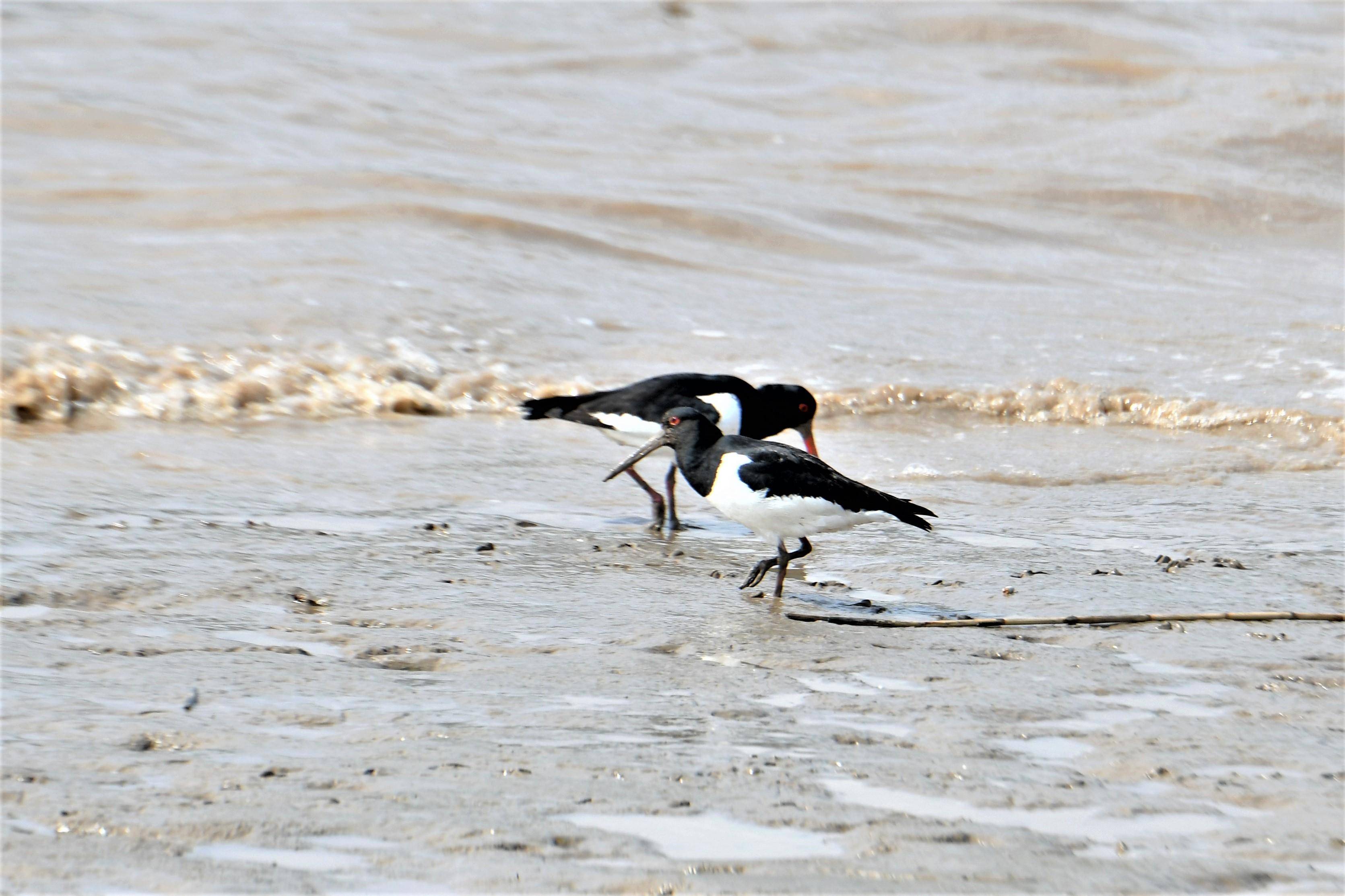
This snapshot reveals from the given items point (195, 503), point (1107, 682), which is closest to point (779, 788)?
point (1107, 682)

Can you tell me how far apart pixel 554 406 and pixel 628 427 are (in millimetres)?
476

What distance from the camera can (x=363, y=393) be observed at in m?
7.99

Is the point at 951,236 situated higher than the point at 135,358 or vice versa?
the point at 951,236

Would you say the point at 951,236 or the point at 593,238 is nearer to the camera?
the point at 593,238

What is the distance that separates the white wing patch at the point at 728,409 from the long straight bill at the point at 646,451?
38 cm

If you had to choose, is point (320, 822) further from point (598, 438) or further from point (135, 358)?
point (135, 358)

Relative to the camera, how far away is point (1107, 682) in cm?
384

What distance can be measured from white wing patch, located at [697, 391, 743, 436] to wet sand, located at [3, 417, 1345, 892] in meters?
0.52

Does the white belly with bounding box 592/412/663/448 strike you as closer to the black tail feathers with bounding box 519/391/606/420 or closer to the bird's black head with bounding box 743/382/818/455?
the black tail feathers with bounding box 519/391/606/420

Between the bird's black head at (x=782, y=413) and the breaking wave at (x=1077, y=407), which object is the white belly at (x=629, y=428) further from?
the breaking wave at (x=1077, y=407)

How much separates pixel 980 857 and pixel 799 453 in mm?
2186

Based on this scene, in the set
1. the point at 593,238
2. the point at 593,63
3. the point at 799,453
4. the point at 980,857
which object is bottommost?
the point at 980,857

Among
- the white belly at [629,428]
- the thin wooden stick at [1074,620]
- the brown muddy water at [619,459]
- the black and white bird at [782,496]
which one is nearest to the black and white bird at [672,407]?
the white belly at [629,428]

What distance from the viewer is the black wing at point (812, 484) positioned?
4633mm
